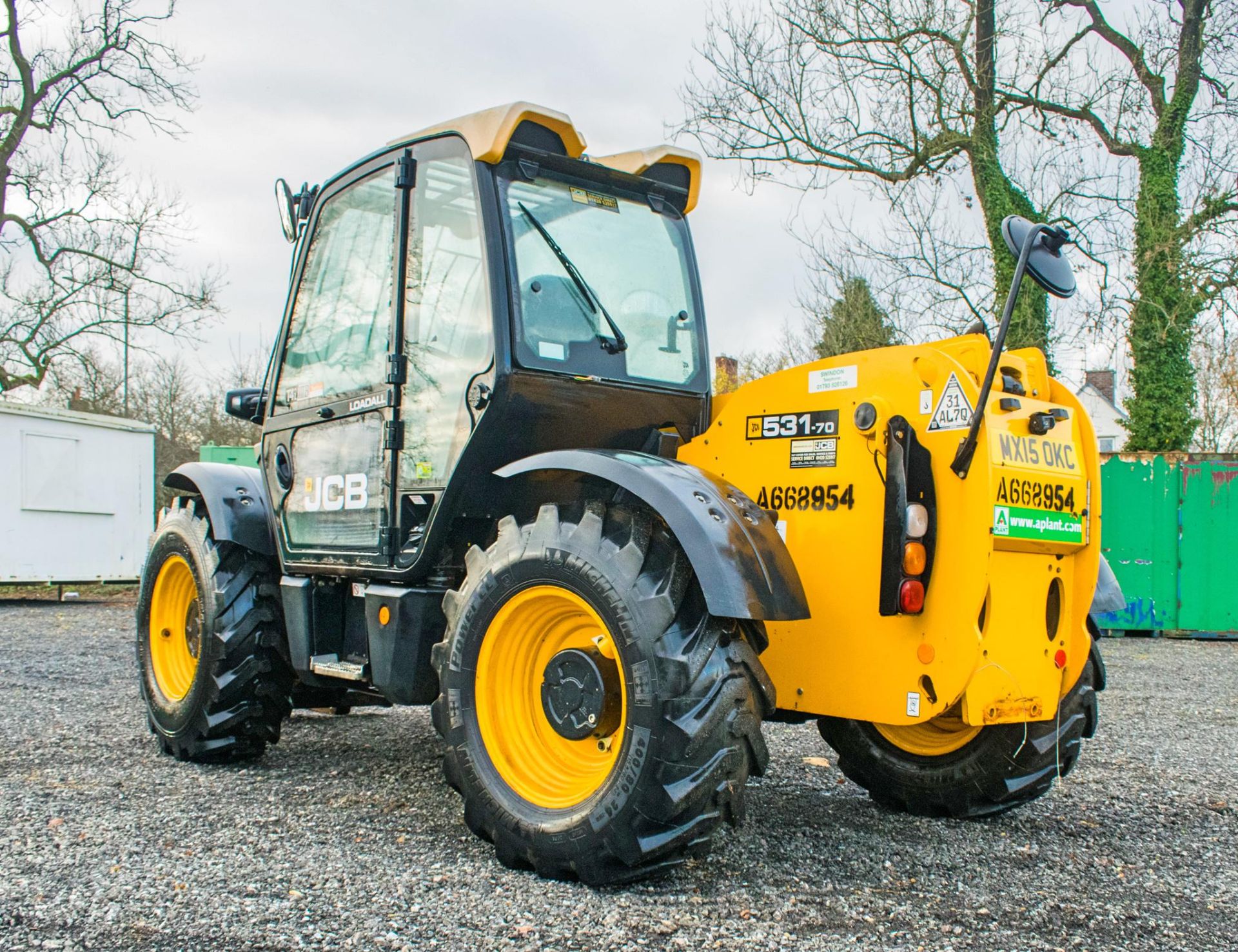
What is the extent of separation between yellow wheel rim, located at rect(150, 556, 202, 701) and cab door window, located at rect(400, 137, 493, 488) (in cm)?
186

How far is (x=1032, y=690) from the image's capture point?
3568 mm

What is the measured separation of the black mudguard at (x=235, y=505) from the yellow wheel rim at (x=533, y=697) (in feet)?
6.25

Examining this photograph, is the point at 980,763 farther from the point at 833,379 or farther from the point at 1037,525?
the point at 833,379

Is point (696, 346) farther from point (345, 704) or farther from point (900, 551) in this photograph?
point (345, 704)

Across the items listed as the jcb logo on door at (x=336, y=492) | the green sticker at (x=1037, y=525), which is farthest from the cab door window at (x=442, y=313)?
the green sticker at (x=1037, y=525)

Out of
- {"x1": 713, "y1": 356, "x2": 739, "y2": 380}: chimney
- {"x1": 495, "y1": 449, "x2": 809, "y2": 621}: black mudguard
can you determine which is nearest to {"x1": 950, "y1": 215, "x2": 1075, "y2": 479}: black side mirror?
{"x1": 495, "y1": 449, "x2": 809, "y2": 621}: black mudguard

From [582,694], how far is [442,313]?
1608 millimetres

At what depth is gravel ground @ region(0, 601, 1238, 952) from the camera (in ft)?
9.41

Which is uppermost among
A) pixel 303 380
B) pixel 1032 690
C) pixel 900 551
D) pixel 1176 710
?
pixel 303 380

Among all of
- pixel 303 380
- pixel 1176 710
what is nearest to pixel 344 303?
pixel 303 380

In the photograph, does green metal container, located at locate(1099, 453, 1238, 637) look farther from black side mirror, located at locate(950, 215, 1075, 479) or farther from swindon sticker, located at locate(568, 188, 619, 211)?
black side mirror, located at locate(950, 215, 1075, 479)

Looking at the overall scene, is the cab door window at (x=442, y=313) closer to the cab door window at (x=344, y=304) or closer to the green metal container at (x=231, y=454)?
the cab door window at (x=344, y=304)

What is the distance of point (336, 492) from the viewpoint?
4.59 metres

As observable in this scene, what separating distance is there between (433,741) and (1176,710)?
528 cm
